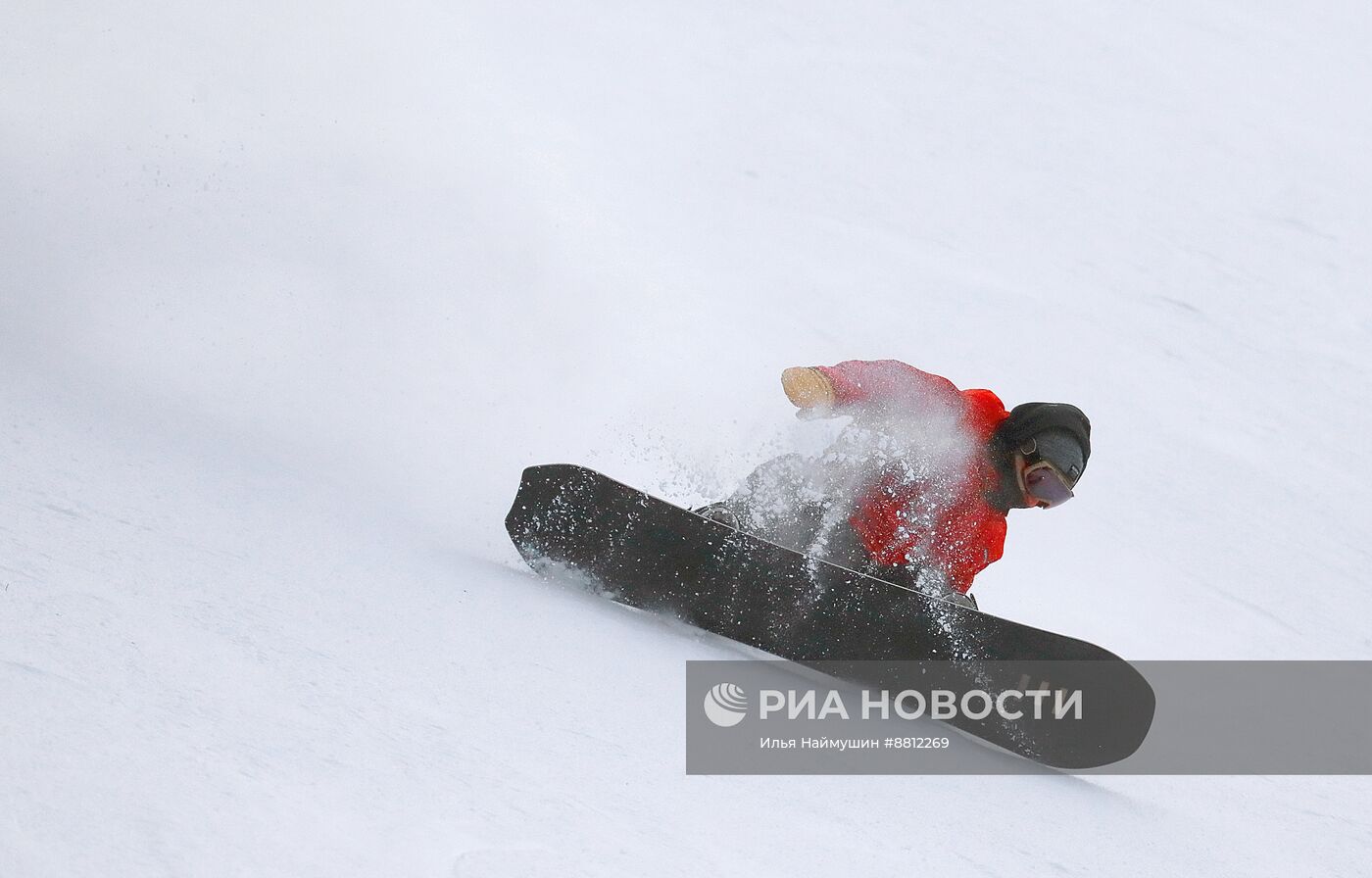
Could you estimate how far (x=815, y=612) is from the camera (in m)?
3.22

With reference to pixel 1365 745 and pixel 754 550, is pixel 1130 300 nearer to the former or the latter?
pixel 1365 745

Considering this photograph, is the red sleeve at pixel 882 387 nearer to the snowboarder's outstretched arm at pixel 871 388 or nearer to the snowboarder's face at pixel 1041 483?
the snowboarder's outstretched arm at pixel 871 388

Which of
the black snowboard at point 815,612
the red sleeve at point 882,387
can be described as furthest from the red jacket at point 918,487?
the black snowboard at point 815,612

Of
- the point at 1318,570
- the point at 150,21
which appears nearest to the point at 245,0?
the point at 150,21

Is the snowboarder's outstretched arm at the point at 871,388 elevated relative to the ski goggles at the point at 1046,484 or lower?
elevated

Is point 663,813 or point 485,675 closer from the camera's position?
point 663,813

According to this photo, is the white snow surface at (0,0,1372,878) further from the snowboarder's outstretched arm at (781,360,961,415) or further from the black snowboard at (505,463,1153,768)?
the snowboarder's outstretched arm at (781,360,961,415)

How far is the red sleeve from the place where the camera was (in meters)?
3.37

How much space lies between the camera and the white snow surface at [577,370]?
5.91 feet

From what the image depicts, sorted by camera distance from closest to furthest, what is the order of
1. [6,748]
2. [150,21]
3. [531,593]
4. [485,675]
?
[6,748]
[485,675]
[531,593]
[150,21]

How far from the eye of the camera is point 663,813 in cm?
191

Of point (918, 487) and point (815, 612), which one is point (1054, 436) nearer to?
point (918, 487)

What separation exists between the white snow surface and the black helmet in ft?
2.19

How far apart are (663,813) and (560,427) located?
3786mm
